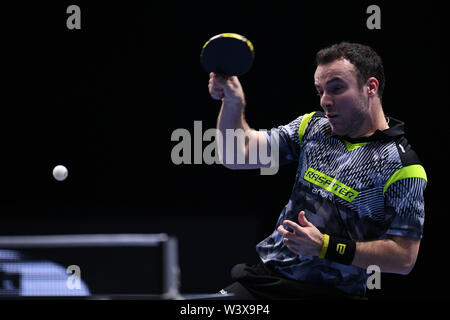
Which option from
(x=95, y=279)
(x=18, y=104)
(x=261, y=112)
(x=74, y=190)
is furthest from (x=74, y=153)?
(x=261, y=112)

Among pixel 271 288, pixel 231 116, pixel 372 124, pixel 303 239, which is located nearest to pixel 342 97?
pixel 372 124

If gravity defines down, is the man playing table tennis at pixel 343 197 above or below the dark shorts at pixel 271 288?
above

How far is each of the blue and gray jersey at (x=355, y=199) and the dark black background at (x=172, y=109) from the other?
2379 mm

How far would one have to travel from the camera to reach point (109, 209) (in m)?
5.75

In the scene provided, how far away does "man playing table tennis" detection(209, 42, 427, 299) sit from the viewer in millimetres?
2803

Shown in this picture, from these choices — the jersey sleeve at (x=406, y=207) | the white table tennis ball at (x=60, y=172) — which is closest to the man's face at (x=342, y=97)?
the jersey sleeve at (x=406, y=207)

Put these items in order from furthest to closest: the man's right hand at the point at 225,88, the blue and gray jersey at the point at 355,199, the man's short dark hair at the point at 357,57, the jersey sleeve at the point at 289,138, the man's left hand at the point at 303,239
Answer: the jersey sleeve at the point at 289,138 → the man's short dark hair at the point at 357,57 → the man's right hand at the point at 225,88 → the blue and gray jersey at the point at 355,199 → the man's left hand at the point at 303,239

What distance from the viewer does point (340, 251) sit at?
9.11 feet

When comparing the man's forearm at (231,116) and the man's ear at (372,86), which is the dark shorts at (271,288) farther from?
the man's ear at (372,86)

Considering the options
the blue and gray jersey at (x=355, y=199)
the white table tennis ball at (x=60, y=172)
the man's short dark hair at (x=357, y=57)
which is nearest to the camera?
the blue and gray jersey at (x=355, y=199)

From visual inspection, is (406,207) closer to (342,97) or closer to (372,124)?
(372,124)

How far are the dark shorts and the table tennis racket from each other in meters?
1.01

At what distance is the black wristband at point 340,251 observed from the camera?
2773mm
